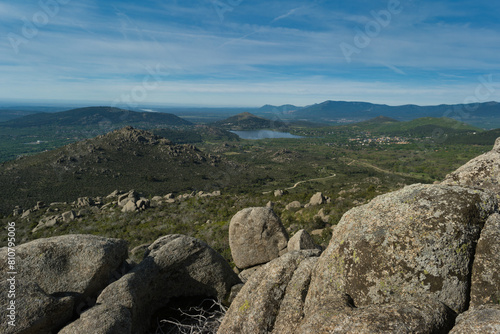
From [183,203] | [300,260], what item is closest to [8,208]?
[183,203]

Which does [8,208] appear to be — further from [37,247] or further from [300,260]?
[300,260]

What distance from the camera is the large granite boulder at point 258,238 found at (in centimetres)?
1781

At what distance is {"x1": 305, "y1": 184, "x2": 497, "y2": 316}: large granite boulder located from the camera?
575 centimetres

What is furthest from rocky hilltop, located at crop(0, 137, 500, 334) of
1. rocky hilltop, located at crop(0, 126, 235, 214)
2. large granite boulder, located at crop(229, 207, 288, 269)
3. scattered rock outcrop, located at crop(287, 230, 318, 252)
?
rocky hilltop, located at crop(0, 126, 235, 214)

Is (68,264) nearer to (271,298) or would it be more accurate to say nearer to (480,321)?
(271,298)

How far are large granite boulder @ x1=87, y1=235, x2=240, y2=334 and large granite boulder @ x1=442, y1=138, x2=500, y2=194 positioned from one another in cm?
1029

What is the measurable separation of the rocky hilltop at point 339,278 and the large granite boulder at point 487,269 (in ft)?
0.07

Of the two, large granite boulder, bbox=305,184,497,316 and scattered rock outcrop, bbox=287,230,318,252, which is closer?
large granite boulder, bbox=305,184,497,316

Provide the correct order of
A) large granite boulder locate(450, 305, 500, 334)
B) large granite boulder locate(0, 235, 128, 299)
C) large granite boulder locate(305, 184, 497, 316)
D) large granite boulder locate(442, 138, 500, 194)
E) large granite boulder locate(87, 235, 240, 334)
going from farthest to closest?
1. large granite boulder locate(87, 235, 240, 334)
2. large granite boulder locate(0, 235, 128, 299)
3. large granite boulder locate(442, 138, 500, 194)
4. large granite boulder locate(305, 184, 497, 316)
5. large granite boulder locate(450, 305, 500, 334)

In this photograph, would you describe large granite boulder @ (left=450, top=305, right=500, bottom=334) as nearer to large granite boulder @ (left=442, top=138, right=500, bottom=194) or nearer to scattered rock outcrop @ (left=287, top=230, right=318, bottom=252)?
large granite boulder @ (left=442, top=138, right=500, bottom=194)

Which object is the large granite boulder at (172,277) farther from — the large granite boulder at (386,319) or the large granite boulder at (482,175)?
the large granite boulder at (482,175)

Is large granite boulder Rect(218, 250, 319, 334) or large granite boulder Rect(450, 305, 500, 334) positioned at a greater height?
large granite boulder Rect(450, 305, 500, 334)

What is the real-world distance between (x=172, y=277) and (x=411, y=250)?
985 centimetres

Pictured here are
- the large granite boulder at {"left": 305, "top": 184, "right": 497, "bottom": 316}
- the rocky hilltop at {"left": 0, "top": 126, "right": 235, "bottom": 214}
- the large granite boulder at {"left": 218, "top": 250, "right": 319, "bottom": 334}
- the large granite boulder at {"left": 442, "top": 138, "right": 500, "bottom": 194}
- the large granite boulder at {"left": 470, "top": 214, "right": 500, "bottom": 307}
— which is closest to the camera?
the large granite boulder at {"left": 470, "top": 214, "right": 500, "bottom": 307}
